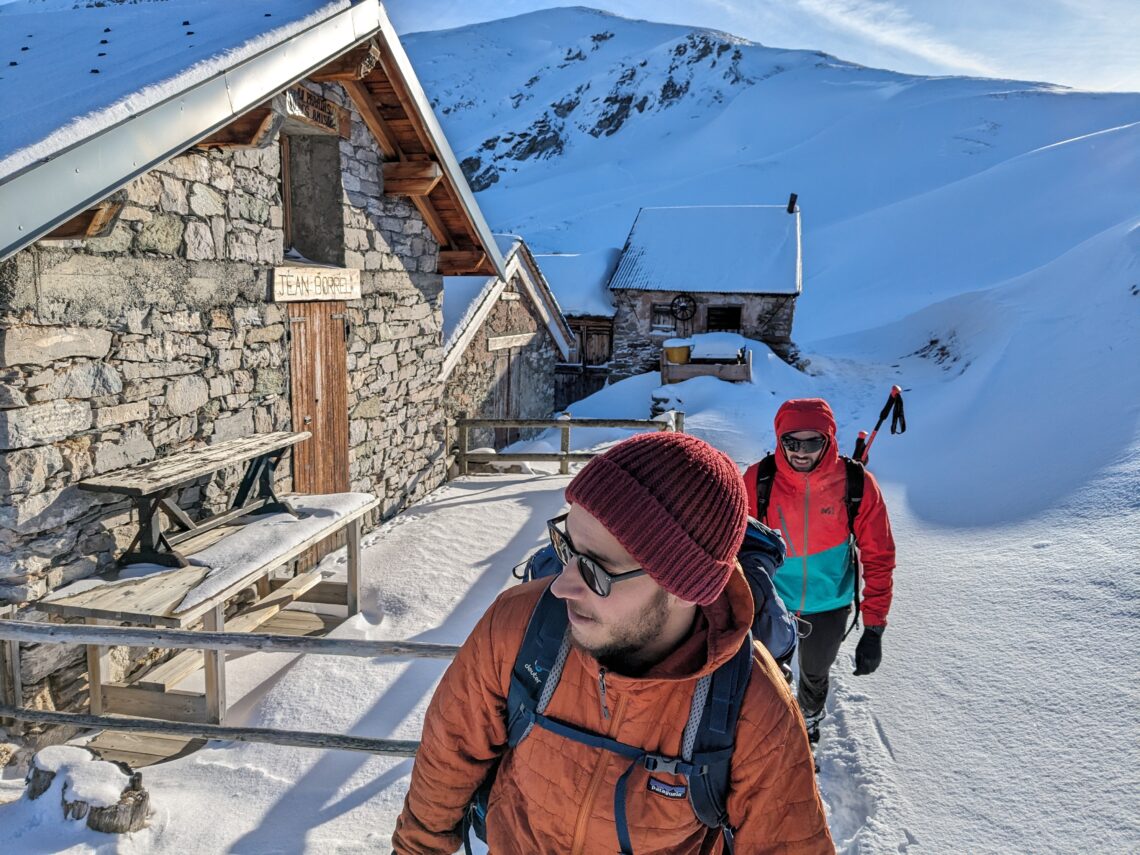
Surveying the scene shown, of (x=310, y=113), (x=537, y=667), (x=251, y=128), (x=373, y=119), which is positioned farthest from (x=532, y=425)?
(x=537, y=667)

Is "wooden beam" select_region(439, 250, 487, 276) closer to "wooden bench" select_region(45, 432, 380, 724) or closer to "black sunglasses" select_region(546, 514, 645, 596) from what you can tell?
"wooden bench" select_region(45, 432, 380, 724)

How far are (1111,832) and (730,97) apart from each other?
252 ft

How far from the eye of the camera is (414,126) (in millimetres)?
6961

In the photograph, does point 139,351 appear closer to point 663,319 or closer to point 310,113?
point 310,113

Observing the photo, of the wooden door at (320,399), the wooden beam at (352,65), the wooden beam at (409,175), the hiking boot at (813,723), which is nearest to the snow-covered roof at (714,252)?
the wooden beam at (409,175)

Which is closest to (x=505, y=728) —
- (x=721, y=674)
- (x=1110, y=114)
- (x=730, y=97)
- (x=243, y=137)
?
(x=721, y=674)

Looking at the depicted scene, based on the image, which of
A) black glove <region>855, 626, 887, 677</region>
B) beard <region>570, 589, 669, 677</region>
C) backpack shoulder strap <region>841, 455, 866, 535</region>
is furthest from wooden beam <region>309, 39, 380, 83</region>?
beard <region>570, 589, 669, 677</region>

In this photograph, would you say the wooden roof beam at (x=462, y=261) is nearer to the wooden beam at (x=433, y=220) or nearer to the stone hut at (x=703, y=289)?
the wooden beam at (x=433, y=220)

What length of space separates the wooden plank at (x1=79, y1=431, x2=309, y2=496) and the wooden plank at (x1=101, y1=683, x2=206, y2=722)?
107cm

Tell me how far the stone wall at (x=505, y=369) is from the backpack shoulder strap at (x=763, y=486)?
677 cm

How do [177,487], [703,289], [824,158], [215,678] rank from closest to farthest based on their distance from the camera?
[215,678]
[177,487]
[703,289]
[824,158]

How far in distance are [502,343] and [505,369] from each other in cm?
51

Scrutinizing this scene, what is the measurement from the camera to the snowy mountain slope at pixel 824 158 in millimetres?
32531

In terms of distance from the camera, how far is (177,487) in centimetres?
475
